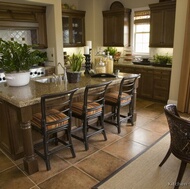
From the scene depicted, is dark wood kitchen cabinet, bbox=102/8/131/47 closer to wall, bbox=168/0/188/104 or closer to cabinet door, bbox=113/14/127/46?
cabinet door, bbox=113/14/127/46

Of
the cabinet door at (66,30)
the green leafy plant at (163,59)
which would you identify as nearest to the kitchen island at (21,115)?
the green leafy plant at (163,59)

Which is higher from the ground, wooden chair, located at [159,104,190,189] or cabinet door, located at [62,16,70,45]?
cabinet door, located at [62,16,70,45]

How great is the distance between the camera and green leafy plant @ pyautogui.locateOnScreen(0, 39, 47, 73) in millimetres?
2680

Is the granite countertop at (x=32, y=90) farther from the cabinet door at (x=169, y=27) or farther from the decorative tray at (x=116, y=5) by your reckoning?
the decorative tray at (x=116, y=5)

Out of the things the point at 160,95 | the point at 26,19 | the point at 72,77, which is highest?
the point at 26,19

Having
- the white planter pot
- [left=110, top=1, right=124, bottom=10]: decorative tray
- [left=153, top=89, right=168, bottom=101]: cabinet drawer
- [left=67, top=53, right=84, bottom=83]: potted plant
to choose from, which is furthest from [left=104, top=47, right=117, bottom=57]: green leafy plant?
the white planter pot

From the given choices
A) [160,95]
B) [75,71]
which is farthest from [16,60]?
[160,95]

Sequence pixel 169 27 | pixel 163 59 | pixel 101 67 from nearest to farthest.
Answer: pixel 101 67 < pixel 169 27 < pixel 163 59

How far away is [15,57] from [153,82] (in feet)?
12.0

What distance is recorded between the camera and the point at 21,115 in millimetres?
2338

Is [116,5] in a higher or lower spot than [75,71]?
→ higher

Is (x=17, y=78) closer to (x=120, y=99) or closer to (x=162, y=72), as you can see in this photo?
(x=120, y=99)

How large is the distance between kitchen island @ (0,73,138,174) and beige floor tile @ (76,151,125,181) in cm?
65

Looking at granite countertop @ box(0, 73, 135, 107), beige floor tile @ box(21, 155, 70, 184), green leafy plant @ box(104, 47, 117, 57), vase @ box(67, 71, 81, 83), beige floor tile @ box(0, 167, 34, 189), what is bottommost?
beige floor tile @ box(0, 167, 34, 189)
